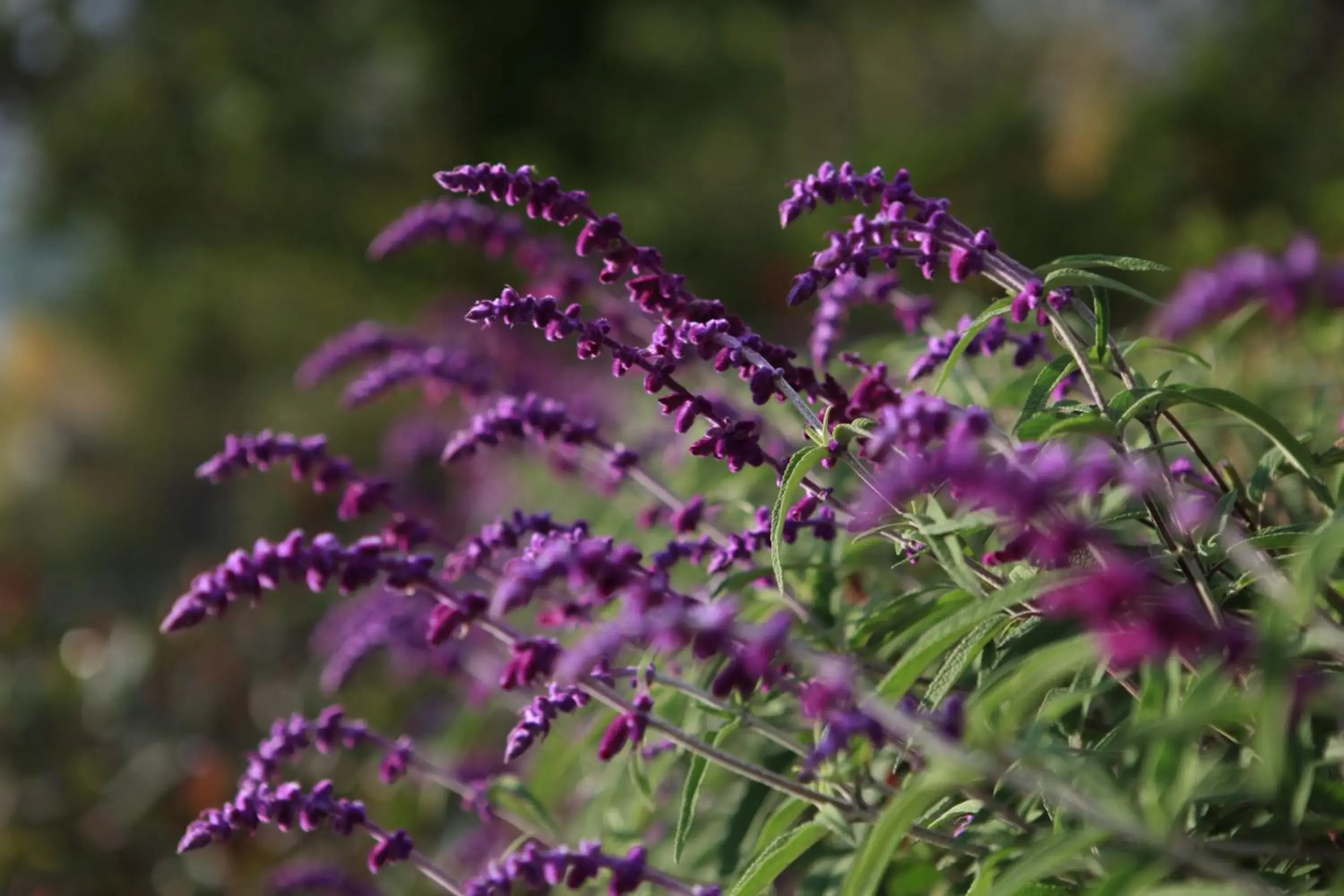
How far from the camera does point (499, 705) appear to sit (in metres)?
2.94

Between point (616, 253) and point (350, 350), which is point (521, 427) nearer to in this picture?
point (616, 253)

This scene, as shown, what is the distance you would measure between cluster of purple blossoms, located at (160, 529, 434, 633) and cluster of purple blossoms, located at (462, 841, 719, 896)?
0.37 metres

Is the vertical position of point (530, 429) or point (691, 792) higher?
point (530, 429)

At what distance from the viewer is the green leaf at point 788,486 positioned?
1298 mm

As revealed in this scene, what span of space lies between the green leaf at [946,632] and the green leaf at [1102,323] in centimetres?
38

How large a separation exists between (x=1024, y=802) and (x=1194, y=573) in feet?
1.15

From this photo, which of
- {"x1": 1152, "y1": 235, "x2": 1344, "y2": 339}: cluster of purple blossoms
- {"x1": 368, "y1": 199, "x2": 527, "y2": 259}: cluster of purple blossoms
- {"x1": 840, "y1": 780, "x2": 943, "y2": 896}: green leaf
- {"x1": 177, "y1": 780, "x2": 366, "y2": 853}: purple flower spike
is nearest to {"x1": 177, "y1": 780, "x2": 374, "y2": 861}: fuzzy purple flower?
{"x1": 177, "y1": 780, "x2": 366, "y2": 853}: purple flower spike

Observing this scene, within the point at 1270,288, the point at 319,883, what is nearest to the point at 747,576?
the point at 319,883

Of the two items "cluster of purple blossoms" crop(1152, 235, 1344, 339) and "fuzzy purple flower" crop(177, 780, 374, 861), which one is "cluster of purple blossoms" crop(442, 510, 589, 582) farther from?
"cluster of purple blossoms" crop(1152, 235, 1344, 339)

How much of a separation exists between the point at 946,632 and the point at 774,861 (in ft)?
1.18

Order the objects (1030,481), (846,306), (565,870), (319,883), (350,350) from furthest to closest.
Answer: (350,350) → (846,306) → (319,883) → (565,870) → (1030,481)

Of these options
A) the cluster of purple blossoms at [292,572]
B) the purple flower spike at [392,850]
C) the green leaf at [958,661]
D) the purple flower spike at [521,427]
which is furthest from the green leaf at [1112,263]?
the purple flower spike at [392,850]

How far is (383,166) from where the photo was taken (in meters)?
12.9

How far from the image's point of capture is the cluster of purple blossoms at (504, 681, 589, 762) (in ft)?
4.50
